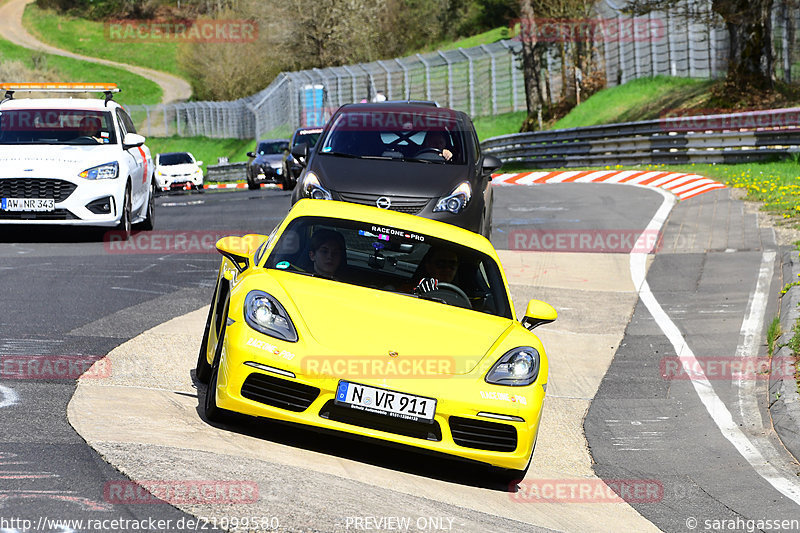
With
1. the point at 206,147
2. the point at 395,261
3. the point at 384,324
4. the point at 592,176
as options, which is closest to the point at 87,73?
the point at 206,147

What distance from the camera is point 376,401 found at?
6.25 meters

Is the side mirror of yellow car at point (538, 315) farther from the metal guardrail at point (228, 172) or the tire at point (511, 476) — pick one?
the metal guardrail at point (228, 172)

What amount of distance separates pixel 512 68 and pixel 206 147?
34.7 m

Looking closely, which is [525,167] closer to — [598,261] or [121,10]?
[598,261]

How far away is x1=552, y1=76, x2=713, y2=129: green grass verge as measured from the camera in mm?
37656

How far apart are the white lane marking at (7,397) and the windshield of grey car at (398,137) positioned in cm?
626

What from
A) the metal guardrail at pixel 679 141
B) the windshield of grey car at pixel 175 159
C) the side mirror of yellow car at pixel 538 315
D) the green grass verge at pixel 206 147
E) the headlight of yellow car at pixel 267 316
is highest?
Result: the headlight of yellow car at pixel 267 316

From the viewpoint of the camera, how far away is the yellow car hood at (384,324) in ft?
21.2

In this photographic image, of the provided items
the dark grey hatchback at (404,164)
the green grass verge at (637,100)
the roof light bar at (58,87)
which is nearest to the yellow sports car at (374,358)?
the dark grey hatchback at (404,164)

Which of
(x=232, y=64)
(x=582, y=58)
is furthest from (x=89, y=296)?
(x=232, y=64)

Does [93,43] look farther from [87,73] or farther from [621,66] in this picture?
[621,66]

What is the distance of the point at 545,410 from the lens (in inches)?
351

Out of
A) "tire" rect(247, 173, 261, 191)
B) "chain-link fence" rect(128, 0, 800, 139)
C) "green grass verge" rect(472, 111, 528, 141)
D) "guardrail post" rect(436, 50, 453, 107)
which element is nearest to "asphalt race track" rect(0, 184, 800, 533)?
"tire" rect(247, 173, 261, 191)

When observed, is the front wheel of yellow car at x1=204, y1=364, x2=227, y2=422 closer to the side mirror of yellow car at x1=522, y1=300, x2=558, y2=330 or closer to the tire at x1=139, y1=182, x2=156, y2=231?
the side mirror of yellow car at x1=522, y1=300, x2=558, y2=330
